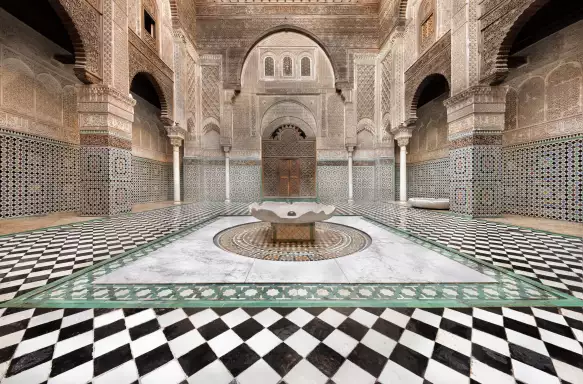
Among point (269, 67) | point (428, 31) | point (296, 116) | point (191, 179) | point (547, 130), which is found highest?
point (269, 67)

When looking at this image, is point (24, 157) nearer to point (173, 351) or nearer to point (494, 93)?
point (173, 351)

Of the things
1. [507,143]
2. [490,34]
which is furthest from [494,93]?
[507,143]

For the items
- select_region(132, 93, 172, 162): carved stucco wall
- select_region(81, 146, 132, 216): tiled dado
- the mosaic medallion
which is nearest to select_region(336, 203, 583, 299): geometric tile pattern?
the mosaic medallion

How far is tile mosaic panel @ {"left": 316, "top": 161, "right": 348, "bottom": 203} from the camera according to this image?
883 centimetres

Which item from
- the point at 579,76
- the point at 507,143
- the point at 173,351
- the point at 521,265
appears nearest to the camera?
the point at 173,351

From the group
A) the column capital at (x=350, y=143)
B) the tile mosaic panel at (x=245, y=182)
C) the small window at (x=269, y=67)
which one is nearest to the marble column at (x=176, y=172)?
the tile mosaic panel at (x=245, y=182)

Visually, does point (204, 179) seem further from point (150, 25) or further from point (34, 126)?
point (150, 25)

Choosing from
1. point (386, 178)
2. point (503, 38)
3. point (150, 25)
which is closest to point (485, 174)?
point (503, 38)

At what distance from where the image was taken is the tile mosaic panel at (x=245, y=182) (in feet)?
28.7

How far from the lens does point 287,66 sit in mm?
9203

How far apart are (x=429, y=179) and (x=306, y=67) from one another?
6.44 m

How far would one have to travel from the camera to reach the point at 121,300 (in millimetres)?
1439

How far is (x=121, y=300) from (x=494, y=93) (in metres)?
6.43

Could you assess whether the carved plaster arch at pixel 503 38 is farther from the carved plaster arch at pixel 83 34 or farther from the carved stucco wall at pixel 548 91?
the carved plaster arch at pixel 83 34
